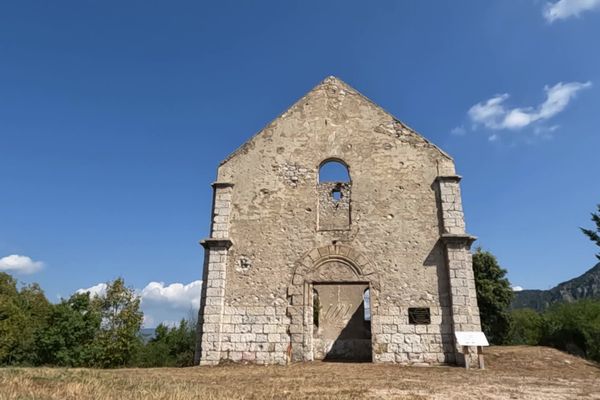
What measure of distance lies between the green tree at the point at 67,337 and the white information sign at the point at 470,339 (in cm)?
2106

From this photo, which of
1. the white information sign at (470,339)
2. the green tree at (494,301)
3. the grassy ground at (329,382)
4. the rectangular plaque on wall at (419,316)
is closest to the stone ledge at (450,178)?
the rectangular plaque on wall at (419,316)

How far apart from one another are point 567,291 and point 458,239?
113 meters

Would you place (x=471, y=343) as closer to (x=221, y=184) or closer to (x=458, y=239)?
(x=458, y=239)

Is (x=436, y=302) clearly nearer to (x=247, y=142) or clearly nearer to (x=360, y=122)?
(x=360, y=122)

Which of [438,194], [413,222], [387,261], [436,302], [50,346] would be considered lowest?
[50,346]

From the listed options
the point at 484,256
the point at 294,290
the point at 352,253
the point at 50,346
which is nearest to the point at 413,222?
the point at 352,253

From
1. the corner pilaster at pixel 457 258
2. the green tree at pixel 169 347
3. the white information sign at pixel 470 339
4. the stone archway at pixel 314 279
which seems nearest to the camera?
the white information sign at pixel 470 339

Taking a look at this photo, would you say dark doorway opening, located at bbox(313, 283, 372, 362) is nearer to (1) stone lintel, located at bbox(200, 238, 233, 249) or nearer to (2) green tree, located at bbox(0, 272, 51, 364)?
(1) stone lintel, located at bbox(200, 238, 233, 249)

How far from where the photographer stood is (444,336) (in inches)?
411

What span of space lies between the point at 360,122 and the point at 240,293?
625cm

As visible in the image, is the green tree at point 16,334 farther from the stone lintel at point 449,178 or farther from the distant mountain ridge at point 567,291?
the distant mountain ridge at point 567,291

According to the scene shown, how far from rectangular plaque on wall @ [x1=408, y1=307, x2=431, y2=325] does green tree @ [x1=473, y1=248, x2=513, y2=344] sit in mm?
16488

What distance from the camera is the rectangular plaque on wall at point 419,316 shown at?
34.9ft

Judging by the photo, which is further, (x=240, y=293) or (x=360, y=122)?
(x=360, y=122)
